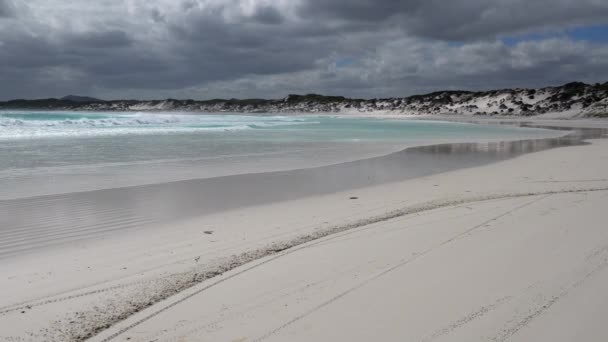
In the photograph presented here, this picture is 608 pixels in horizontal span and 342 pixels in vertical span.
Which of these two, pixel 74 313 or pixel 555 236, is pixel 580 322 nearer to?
pixel 555 236

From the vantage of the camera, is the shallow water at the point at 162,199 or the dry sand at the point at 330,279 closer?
the dry sand at the point at 330,279

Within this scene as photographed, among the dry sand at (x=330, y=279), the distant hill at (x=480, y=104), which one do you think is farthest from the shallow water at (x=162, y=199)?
the distant hill at (x=480, y=104)

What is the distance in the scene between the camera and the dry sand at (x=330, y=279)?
3039 millimetres

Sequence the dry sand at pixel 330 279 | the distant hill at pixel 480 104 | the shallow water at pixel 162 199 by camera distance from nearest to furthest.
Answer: the dry sand at pixel 330 279, the shallow water at pixel 162 199, the distant hill at pixel 480 104

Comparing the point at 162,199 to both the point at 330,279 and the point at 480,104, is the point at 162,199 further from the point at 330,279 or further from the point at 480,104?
the point at 480,104

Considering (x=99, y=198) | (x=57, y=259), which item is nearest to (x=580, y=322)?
(x=57, y=259)

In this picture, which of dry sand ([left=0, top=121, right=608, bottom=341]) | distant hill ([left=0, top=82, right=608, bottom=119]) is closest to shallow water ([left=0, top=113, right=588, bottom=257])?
dry sand ([left=0, top=121, right=608, bottom=341])

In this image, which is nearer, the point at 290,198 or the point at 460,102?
the point at 290,198

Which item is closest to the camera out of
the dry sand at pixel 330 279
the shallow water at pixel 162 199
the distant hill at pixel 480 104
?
the dry sand at pixel 330 279

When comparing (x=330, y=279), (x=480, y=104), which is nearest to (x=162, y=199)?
(x=330, y=279)

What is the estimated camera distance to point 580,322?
9.89 ft

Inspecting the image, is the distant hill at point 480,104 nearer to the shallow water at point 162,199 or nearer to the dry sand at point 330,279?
the shallow water at point 162,199

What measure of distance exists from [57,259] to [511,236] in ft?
15.2

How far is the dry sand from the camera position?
3.04 metres
